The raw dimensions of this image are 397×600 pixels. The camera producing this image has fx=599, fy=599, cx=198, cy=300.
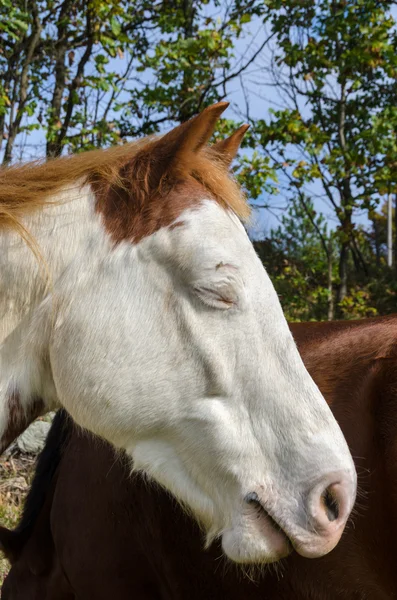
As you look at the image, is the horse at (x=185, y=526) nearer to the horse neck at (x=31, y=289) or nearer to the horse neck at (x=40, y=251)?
the horse neck at (x=31, y=289)

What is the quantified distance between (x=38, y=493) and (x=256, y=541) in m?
1.45

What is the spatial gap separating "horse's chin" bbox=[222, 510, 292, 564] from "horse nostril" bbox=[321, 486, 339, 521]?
0.44ft

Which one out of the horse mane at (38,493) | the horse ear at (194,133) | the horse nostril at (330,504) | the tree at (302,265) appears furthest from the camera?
the tree at (302,265)

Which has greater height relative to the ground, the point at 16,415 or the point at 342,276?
the point at 342,276

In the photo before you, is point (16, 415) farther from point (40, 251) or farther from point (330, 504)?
point (330, 504)

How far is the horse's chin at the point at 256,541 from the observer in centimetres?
157

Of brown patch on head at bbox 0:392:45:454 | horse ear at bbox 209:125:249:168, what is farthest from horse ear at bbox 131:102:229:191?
brown patch on head at bbox 0:392:45:454

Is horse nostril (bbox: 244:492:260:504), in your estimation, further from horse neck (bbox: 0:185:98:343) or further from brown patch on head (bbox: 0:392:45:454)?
horse neck (bbox: 0:185:98:343)

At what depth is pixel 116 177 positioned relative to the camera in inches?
70.4

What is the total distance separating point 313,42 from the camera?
27.8 ft

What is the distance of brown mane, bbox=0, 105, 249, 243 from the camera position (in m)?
1.76

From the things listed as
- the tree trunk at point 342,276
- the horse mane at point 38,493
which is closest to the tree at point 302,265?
the tree trunk at point 342,276

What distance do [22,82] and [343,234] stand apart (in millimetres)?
4794

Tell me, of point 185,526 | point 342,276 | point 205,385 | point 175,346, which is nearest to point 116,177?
point 175,346
